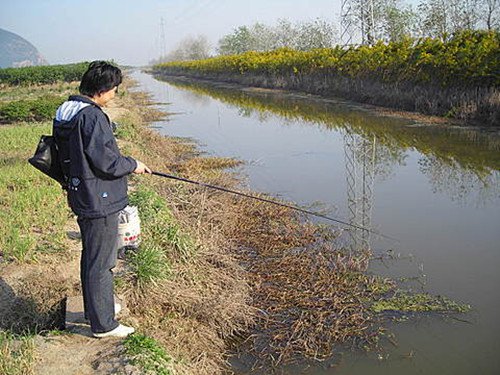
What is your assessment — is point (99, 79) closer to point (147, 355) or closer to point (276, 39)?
point (147, 355)

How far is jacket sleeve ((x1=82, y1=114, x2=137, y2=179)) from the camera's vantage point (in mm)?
2768

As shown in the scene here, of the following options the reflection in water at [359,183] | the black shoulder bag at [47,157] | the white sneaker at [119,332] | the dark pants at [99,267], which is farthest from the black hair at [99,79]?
the reflection in water at [359,183]

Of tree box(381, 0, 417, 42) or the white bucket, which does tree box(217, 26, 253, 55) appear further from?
the white bucket

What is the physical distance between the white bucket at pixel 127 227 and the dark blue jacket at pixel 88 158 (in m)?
1.06

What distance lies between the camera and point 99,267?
9.89 feet

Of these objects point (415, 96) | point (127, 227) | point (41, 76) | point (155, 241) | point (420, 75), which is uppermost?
point (41, 76)

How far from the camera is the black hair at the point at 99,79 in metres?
2.92

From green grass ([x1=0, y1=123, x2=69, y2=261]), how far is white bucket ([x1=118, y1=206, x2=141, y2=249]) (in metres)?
0.89

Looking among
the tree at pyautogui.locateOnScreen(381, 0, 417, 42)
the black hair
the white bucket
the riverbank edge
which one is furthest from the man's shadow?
the tree at pyautogui.locateOnScreen(381, 0, 417, 42)

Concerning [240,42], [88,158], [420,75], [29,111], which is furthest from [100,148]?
[240,42]

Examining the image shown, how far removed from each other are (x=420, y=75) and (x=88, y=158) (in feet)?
47.1

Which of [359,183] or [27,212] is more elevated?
[27,212]

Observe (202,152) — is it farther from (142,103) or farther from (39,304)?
(142,103)

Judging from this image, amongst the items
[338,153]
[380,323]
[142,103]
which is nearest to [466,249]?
[380,323]
